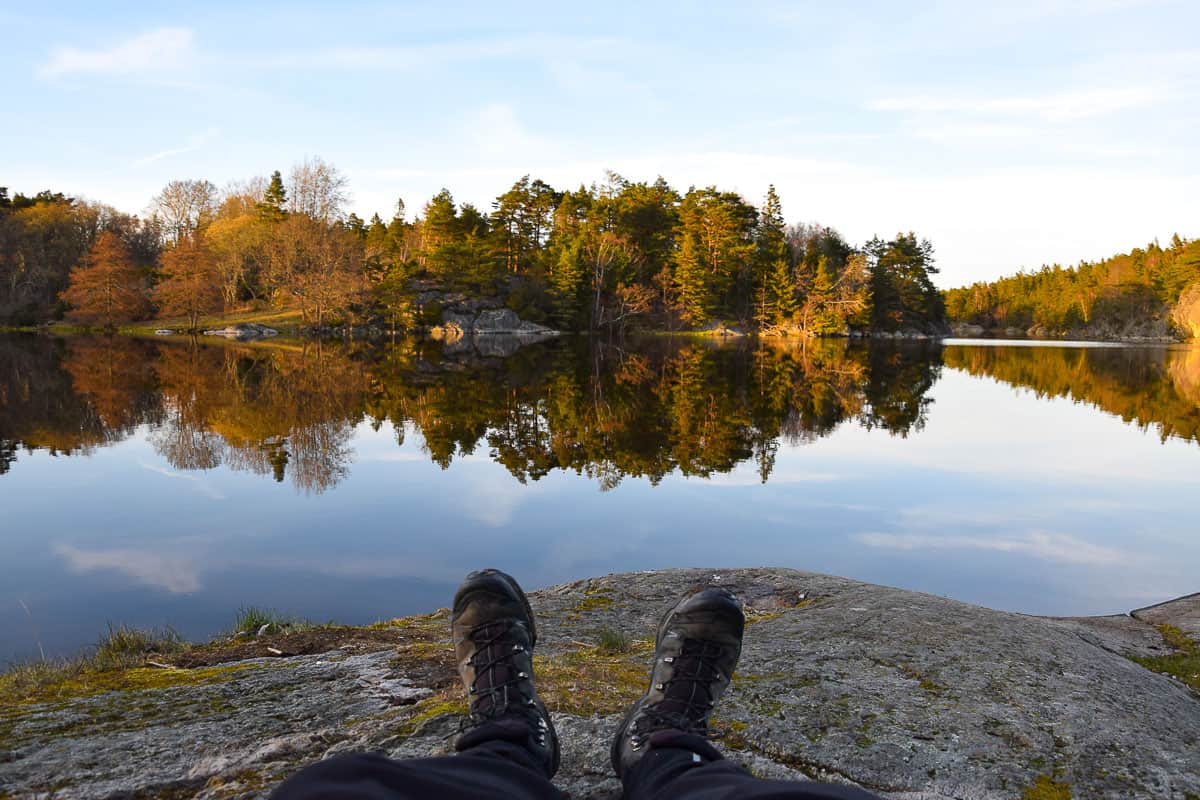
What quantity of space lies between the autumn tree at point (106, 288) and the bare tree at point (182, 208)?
45.9 feet

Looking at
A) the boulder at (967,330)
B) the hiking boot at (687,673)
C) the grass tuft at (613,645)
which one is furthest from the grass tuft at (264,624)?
the boulder at (967,330)

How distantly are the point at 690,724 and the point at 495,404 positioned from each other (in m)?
17.1

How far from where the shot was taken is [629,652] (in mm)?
3760

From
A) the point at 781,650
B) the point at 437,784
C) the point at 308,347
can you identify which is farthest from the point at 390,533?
the point at 308,347

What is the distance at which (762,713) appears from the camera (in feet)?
8.57

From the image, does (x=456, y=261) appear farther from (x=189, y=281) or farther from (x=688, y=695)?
(x=688, y=695)

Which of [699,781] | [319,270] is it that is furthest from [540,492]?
[319,270]

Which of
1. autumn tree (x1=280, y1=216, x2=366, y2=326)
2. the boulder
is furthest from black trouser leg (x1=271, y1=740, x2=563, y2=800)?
the boulder

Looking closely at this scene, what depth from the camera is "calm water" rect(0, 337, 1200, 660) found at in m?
7.15

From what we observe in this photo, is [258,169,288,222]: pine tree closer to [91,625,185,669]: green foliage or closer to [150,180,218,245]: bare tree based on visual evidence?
[150,180,218,245]: bare tree

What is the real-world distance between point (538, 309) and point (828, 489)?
45278 mm

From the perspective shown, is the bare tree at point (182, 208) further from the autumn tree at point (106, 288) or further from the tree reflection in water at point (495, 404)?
the tree reflection in water at point (495, 404)

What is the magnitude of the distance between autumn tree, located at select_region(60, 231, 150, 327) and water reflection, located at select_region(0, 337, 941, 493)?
1748cm

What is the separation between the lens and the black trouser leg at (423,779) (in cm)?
138
